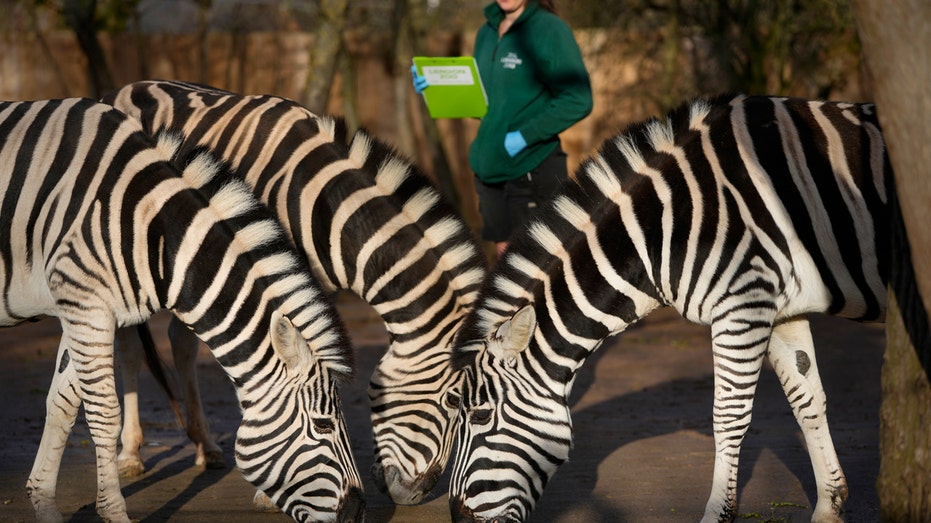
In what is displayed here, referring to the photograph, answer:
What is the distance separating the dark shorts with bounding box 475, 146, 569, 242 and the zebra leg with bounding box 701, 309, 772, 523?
6.06ft

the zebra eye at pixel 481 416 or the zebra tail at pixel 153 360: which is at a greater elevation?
the zebra eye at pixel 481 416

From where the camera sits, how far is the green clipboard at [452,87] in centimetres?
577

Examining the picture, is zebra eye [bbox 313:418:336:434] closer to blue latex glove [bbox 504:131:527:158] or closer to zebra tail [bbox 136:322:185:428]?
zebra tail [bbox 136:322:185:428]

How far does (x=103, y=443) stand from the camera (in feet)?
13.8

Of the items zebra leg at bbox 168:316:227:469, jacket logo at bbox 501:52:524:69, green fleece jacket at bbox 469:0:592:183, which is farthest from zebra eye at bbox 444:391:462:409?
jacket logo at bbox 501:52:524:69

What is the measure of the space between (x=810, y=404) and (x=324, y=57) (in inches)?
331

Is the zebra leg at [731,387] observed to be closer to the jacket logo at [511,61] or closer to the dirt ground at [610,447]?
the dirt ground at [610,447]

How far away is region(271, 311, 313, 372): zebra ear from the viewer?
3879 millimetres

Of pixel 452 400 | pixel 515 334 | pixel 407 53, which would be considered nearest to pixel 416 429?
pixel 452 400

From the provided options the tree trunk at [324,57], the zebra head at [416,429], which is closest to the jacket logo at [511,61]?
the zebra head at [416,429]

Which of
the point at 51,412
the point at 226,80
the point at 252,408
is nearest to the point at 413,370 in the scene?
the point at 252,408

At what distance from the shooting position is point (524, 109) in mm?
5816

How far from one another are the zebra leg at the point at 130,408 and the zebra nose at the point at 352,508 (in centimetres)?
189

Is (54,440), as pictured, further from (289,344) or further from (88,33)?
(88,33)
